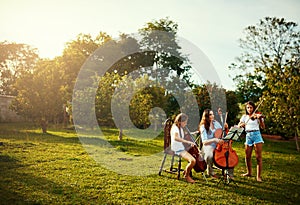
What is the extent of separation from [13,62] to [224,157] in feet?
135

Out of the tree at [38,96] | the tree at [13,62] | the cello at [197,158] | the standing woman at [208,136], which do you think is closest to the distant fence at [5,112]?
the tree at [38,96]

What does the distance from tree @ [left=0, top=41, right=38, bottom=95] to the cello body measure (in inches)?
Answer: 1477

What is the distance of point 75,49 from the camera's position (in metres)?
37.3

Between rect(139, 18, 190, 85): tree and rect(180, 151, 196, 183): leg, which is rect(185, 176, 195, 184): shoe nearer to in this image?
rect(180, 151, 196, 183): leg

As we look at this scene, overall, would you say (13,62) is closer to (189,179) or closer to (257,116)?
(189,179)

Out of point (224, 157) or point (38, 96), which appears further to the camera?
point (38, 96)

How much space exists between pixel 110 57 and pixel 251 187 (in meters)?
32.1

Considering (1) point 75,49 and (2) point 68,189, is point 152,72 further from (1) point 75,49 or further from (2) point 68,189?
(2) point 68,189

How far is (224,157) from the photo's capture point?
21.1 ft

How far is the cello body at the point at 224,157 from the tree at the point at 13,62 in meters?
37.5

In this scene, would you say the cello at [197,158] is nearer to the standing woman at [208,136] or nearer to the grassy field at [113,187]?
the standing woman at [208,136]

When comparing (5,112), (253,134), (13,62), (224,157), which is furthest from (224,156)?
(13,62)

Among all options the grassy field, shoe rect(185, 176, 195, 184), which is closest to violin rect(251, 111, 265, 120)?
the grassy field

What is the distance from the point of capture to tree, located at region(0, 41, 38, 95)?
38656 millimetres
